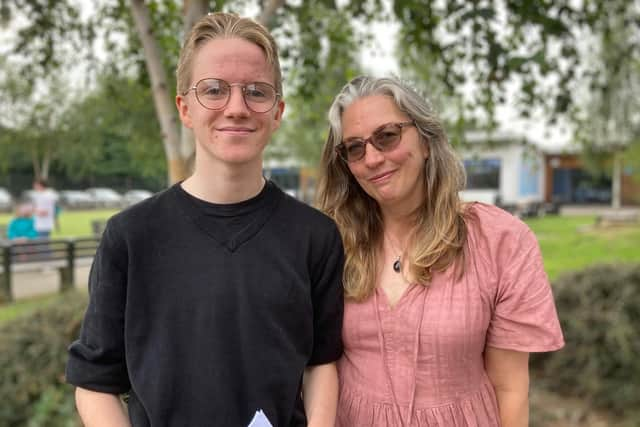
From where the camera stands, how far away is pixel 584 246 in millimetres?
14719

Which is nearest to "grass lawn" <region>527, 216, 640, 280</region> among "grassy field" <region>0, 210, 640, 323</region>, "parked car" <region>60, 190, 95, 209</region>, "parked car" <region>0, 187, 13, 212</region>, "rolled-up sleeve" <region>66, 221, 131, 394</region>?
"grassy field" <region>0, 210, 640, 323</region>

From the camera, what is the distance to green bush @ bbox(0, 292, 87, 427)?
4027mm

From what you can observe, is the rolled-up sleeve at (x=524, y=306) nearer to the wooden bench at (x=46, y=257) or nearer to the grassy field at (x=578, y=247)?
the grassy field at (x=578, y=247)

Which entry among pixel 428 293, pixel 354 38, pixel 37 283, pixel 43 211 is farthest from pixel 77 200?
pixel 428 293

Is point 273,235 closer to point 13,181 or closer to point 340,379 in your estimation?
point 340,379

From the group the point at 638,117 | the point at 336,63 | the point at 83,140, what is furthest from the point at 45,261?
the point at 638,117

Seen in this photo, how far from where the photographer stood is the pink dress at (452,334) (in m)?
1.68

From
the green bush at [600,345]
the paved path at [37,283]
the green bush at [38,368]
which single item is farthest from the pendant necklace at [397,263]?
the paved path at [37,283]

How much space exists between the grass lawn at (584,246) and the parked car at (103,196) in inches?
1109

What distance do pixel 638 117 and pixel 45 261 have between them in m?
21.8

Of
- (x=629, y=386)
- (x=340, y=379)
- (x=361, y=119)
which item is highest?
(x=361, y=119)

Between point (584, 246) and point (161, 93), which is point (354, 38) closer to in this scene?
point (161, 93)

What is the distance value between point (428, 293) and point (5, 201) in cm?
3885

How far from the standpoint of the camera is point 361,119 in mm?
1767
